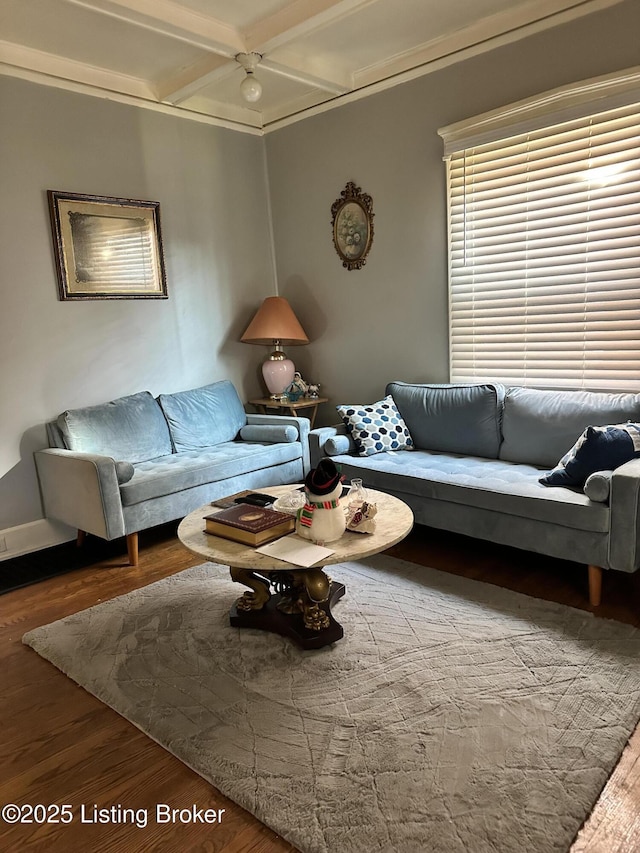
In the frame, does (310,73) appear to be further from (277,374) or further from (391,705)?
(391,705)

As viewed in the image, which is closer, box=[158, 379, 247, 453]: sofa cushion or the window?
the window

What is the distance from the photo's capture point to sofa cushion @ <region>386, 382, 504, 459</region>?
11.1 feet

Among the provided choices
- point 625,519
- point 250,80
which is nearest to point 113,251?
point 250,80

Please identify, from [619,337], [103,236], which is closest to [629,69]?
[619,337]

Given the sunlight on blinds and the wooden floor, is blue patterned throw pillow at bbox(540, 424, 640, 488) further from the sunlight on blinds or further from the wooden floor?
the sunlight on blinds

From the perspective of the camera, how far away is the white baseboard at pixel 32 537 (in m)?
3.42

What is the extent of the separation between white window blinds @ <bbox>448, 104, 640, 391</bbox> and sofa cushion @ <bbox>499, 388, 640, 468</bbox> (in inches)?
7.7

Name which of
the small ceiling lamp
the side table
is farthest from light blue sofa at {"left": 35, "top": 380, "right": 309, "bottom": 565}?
the small ceiling lamp

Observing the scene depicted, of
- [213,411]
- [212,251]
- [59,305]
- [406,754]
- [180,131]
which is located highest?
[180,131]

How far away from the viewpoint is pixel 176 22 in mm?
2928

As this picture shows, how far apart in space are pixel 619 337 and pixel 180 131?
318cm

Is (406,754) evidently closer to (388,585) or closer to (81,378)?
(388,585)

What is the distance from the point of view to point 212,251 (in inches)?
174

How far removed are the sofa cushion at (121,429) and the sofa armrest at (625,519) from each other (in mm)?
2634
